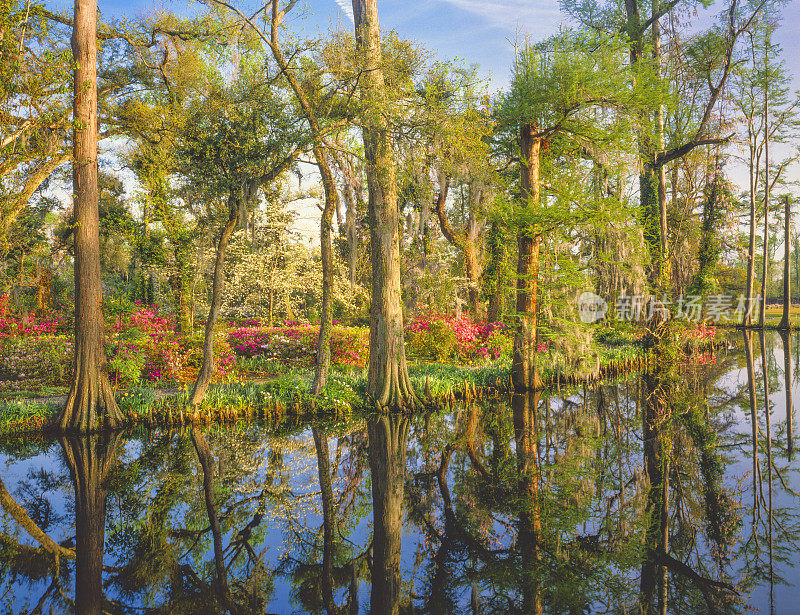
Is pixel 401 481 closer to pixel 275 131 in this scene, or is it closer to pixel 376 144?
pixel 376 144

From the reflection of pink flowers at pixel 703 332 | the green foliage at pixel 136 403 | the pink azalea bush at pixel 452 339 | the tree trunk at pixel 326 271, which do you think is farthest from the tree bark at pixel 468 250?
the green foliage at pixel 136 403

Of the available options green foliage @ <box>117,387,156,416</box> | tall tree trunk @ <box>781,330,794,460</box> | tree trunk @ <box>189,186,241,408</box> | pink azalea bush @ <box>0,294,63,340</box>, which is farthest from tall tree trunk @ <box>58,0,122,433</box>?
tall tree trunk @ <box>781,330,794,460</box>

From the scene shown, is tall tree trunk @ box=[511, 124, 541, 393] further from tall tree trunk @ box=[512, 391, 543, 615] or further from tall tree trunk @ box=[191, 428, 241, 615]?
tall tree trunk @ box=[191, 428, 241, 615]

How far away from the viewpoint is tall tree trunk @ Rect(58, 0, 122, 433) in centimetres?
773

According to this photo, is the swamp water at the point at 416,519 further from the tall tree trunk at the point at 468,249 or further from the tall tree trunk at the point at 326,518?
the tall tree trunk at the point at 468,249

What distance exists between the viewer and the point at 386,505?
474 cm

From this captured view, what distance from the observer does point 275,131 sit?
818cm

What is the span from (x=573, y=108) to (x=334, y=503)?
8.26 meters

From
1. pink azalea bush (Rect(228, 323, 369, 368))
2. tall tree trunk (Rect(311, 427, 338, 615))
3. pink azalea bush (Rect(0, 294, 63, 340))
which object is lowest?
tall tree trunk (Rect(311, 427, 338, 615))

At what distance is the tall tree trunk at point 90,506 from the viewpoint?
334cm

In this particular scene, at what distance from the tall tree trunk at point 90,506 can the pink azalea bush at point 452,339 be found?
792 cm

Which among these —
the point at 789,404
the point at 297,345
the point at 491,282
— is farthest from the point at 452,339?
the point at 789,404

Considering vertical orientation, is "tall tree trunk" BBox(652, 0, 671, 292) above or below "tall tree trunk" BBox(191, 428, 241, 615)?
above

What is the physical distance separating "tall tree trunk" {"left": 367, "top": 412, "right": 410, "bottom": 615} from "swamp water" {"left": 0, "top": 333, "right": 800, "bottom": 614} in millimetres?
19
